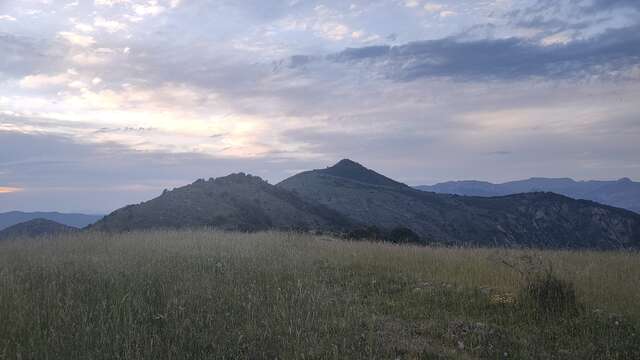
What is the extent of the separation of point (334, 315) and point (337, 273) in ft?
12.2

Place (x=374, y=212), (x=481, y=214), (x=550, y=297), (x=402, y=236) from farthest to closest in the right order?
(x=481, y=214) < (x=374, y=212) < (x=402, y=236) < (x=550, y=297)

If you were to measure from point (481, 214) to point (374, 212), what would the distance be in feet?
58.9

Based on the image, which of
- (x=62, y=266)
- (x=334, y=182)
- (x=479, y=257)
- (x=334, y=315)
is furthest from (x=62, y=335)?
(x=334, y=182)

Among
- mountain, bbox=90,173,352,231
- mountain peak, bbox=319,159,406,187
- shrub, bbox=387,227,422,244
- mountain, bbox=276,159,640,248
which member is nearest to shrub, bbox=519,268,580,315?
shrub, bbox=387,227,422,244

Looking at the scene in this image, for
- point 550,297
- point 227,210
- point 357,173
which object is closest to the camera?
point 550,297

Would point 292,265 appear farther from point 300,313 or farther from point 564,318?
point 564,318

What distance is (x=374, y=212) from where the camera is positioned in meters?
51.9

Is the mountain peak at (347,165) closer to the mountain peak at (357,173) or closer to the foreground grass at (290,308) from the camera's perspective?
the mountain peak at (357,173)

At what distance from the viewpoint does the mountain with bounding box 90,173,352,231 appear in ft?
88.5

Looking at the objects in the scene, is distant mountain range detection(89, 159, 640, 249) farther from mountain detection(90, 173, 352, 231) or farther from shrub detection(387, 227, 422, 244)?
shrub detection(387, 227, 422, 244)

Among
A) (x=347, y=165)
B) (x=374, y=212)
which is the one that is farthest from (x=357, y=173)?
(x=374, y=212)

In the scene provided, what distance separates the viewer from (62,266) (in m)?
10.6

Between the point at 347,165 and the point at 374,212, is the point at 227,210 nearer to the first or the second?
the point at 374,212

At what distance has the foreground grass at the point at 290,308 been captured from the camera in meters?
6.48
